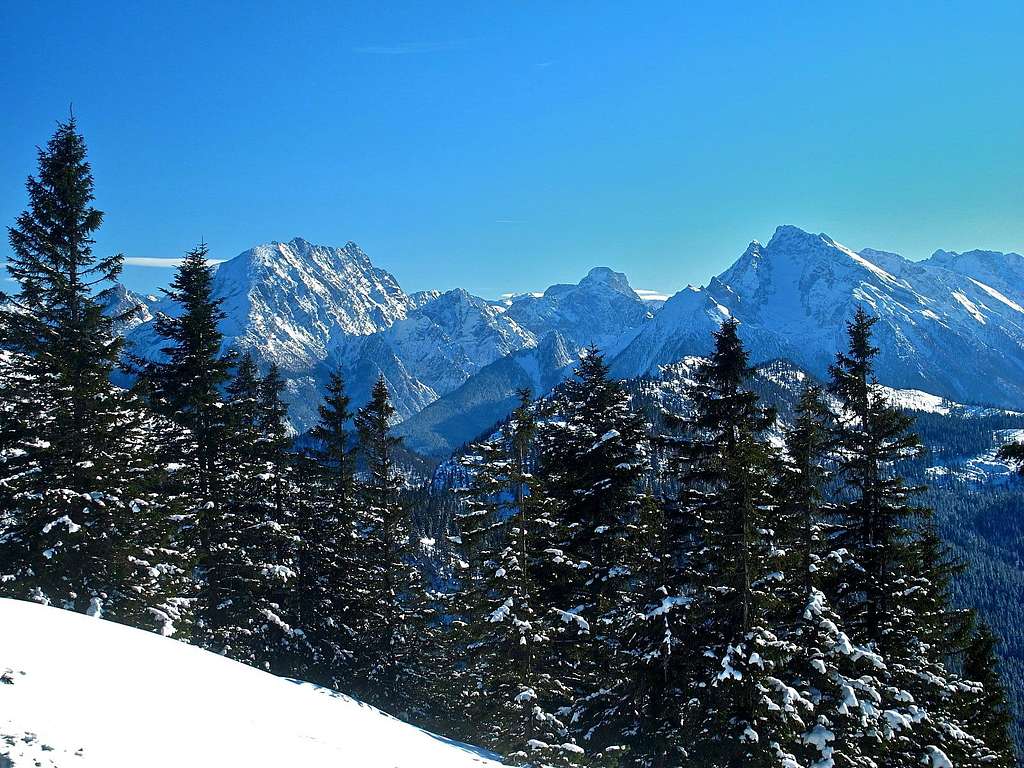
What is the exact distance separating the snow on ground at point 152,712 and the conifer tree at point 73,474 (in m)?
6.14

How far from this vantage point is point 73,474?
1941cm

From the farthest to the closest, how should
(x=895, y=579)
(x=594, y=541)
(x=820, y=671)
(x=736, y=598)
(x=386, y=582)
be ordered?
(x=386, y=582) < (x=594, y=541) < (x=895, y=579) < (x=736, y=598) < (x=820, y=671)

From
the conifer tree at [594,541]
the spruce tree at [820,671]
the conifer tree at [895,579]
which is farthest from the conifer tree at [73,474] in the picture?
the conifer tree at [895,579]

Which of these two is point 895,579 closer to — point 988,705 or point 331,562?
point 988,705

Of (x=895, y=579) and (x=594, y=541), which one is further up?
(x=895, y=579)

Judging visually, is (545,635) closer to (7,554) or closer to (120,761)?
(120,761)

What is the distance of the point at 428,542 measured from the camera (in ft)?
97.7

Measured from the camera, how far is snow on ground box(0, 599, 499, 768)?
9422 millimetres

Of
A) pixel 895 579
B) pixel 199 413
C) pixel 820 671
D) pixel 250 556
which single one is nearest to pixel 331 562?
pixel 250 556

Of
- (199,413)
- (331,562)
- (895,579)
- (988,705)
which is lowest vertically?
(988,705)

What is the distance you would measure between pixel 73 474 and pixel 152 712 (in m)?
11.6


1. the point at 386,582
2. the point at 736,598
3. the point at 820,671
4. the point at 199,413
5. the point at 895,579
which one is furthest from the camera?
the point at 386,582

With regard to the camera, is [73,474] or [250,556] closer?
[73,474]

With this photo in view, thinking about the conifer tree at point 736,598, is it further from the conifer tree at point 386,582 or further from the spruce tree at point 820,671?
the conifer tree at point 386,582
